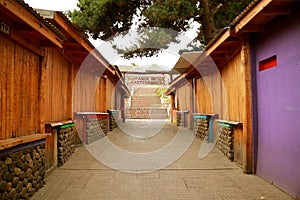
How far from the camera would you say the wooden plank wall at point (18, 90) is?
11.2ft

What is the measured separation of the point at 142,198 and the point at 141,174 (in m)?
1.27

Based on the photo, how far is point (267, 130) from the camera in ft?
14.8

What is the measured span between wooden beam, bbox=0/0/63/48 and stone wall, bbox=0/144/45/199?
155cm

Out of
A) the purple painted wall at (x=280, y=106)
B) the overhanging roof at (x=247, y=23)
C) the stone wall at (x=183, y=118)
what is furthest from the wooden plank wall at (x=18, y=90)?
the stone wall at (x=183, y=118)

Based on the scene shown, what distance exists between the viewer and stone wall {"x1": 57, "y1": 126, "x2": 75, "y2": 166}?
18.4 ft

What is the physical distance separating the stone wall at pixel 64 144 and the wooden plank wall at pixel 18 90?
4.25 feet

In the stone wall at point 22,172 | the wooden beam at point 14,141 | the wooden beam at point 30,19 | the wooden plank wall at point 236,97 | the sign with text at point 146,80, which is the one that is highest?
the sign with text at point 146,80

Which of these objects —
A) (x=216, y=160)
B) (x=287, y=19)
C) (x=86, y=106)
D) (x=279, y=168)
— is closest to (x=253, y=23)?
(x=287, y=19)

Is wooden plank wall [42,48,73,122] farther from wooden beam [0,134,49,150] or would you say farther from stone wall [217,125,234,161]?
stone wall [217,125,234,161]

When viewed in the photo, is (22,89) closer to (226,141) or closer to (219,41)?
(219,41)

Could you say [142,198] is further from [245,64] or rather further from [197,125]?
[197,125]

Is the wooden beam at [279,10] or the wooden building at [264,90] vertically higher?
the wooden beam at [279,10]

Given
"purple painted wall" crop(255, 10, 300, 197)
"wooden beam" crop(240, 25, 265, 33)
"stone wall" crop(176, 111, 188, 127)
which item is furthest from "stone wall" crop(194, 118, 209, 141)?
"wooden beam" crop(240, 25, 265, 33)

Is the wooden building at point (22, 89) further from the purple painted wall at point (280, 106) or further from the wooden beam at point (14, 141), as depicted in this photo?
the purple painted wall at point (280, 106)
